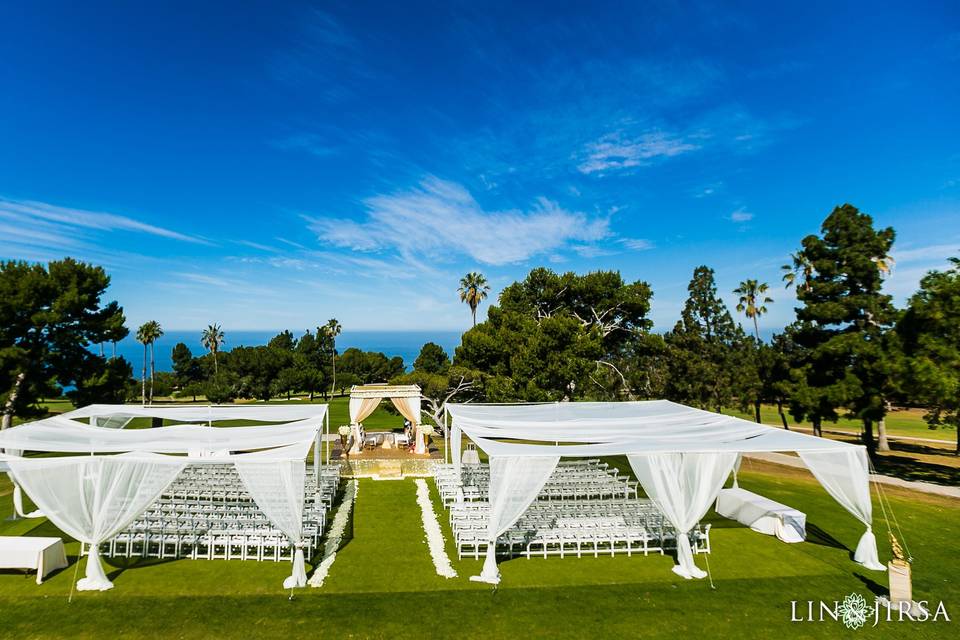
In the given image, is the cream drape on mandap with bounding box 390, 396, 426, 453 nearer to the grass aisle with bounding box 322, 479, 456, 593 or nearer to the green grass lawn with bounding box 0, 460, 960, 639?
the grass aisle with bounding box 322, 479, 456, 593

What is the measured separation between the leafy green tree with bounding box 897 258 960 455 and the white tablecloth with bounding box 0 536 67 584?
20808 millimetres

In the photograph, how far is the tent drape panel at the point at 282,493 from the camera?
7.78 m

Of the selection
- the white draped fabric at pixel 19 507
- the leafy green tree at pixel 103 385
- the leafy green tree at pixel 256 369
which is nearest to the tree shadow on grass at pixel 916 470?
the white draped fabric at pixel 19 507

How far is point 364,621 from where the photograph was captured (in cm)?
671

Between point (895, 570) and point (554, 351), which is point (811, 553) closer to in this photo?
point (895, 570)

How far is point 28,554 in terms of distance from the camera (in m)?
7.97

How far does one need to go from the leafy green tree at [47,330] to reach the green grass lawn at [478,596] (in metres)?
13.5

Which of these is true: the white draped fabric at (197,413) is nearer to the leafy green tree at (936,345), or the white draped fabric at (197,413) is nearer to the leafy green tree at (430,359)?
the leafy green tree at (936,345)

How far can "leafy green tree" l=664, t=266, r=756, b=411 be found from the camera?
2861 cm

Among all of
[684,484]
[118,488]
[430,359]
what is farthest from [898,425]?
[118,488]

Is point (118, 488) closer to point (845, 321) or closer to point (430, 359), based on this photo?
point (845, 321)

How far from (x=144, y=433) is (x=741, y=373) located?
94.7 ft

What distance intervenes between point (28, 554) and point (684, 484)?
11.4 m

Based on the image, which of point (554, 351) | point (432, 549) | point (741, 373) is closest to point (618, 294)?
point (554, 351)
